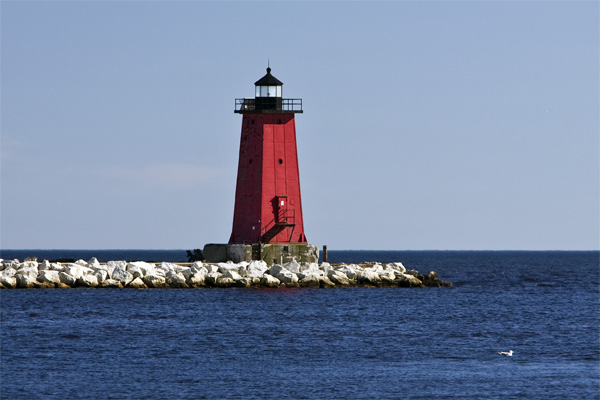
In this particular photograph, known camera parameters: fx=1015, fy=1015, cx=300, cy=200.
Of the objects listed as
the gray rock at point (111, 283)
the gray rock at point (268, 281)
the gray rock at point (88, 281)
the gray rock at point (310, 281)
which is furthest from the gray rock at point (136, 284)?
the gray rock at point (310, 281)

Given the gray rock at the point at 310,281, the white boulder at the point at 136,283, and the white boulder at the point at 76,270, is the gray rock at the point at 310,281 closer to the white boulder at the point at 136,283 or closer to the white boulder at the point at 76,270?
the white boulder at the point at 136,283

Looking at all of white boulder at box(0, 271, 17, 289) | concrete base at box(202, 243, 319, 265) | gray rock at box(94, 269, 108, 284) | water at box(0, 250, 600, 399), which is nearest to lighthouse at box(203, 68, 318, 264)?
concrete base at box(202, 243, 319, 265)

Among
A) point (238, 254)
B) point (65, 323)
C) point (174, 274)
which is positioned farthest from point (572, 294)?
point (65, 323)

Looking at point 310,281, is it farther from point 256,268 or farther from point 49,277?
point 49,277

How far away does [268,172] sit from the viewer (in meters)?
40.8

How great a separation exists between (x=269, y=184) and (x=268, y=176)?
0.33 metres

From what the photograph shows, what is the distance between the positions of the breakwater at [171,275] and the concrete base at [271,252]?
0.58 meters

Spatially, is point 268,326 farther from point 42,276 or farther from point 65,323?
point 42,276

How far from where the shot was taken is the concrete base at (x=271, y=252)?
134 feet

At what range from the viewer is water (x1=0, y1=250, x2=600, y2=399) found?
19.0 meters

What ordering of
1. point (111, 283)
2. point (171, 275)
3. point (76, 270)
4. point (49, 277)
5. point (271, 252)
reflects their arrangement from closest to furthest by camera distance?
1. point (49, 277)
2. point (111, 283)
3. point (76, 270)
4. point (171, 275)
5. point (271, 252)

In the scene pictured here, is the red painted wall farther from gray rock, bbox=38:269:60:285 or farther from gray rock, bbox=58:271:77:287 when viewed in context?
gray rock, bbox=38:269:60:285

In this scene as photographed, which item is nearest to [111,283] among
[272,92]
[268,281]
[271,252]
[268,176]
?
[268,281]

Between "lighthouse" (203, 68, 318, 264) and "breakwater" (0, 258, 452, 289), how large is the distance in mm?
822
